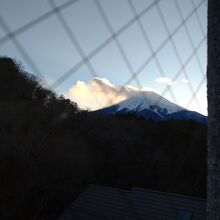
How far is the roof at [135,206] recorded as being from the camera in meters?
16.1

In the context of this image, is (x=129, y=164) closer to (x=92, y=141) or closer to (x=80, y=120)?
(x=92, y=141)

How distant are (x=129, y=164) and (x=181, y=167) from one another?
5100 mm

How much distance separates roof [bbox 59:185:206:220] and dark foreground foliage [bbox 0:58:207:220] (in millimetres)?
2243

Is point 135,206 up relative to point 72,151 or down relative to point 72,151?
down

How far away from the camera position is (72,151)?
27422 mm

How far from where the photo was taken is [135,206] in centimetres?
1727

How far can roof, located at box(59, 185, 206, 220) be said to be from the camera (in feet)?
52.7

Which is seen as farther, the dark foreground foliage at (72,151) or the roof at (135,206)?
the dark foreground foliage at (72,151)

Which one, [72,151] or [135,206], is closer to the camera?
[135,206]

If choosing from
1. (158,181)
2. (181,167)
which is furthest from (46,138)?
(181,167)

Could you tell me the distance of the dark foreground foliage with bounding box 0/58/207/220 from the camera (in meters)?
21.9

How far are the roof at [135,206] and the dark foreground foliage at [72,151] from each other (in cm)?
224

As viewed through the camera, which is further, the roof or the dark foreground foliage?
the dark foreground foliage

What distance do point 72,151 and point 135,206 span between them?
1081cm
